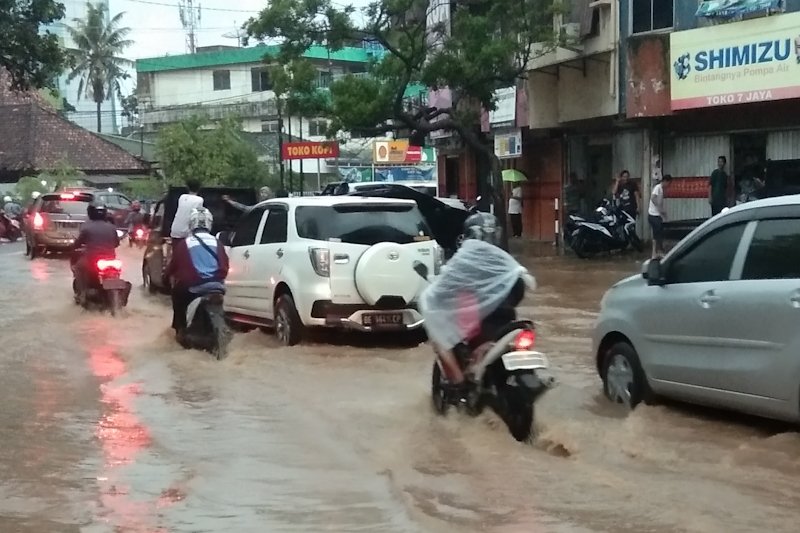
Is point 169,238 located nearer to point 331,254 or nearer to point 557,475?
point 331,254

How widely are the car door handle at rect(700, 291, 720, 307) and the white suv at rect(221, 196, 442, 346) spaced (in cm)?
408

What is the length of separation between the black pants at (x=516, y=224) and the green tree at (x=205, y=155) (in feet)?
62.6

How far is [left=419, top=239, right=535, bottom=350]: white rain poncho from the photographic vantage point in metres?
7.41

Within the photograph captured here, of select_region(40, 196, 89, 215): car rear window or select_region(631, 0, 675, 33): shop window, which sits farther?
select_region(40, 196, 89, 215): car rear window

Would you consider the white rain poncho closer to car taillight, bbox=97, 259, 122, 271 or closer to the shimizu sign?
car taillight, bbox=97, 259, 122, 271

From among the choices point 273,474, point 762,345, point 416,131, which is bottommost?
point 273,474

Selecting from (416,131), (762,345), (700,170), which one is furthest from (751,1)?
(762,345)

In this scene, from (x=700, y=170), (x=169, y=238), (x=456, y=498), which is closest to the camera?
(x=456, y=498)

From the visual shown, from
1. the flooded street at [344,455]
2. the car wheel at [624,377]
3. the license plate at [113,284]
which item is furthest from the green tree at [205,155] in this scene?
the car wheel at [624,377]

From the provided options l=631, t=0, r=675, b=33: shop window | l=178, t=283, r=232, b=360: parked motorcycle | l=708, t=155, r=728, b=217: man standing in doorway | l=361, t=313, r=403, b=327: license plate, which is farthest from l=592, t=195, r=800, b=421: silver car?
l=631, t=0, r=675, b=33: shop window

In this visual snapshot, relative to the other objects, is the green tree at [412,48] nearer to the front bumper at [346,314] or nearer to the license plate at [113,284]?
the license plate at [113,284]

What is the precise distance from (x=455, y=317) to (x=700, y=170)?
16.2m

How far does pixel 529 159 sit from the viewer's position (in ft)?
98.7

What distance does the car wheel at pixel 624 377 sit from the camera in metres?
8.48
